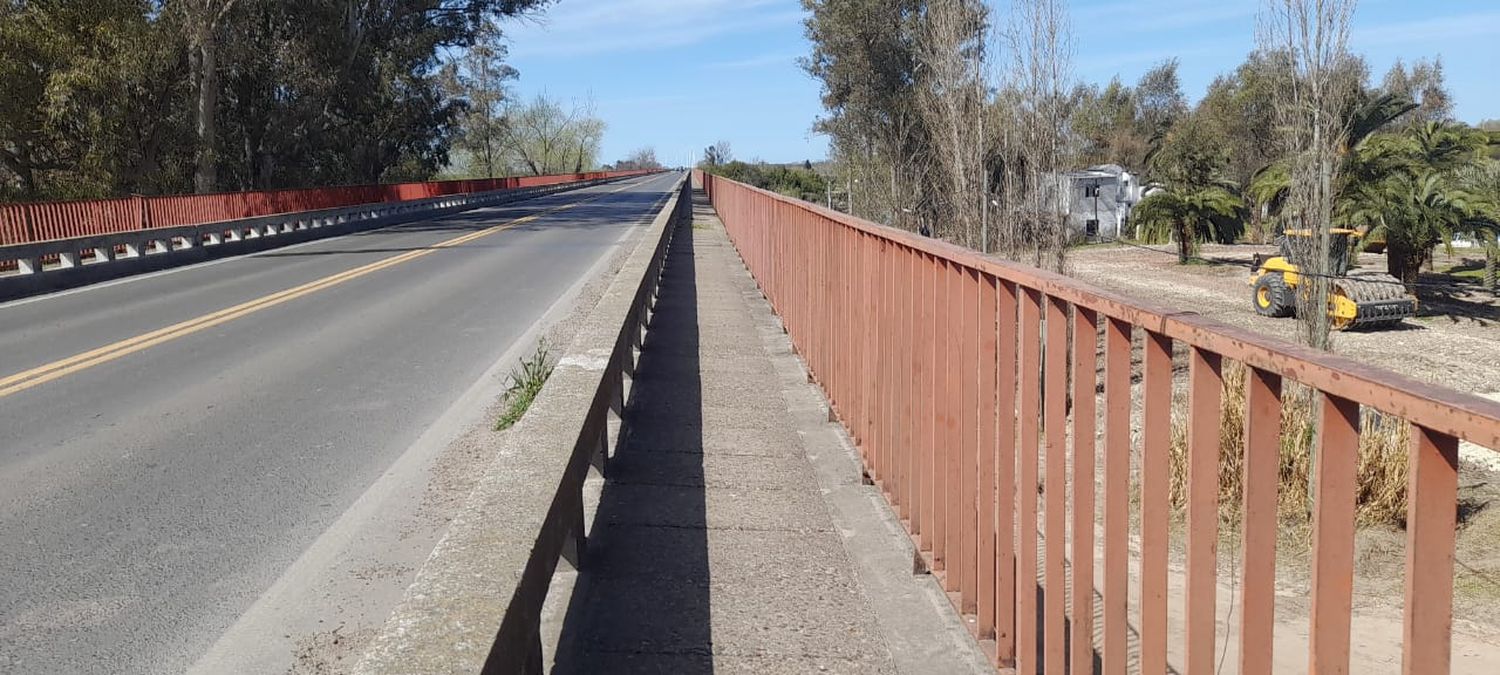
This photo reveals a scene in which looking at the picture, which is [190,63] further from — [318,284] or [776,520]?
[776,520]

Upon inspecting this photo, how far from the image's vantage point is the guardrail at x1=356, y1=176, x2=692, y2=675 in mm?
2564

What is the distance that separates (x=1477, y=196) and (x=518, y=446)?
27462mm

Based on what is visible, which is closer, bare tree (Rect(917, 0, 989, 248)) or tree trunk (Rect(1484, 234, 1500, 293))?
bare tree (Rect(917, 0, 989, 248))

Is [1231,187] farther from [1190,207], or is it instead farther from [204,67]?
[204,67]

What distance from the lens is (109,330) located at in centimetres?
1217

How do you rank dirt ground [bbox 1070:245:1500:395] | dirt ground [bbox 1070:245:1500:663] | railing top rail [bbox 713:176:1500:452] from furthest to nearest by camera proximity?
dirt ground [bbox 1070:245:1500:395] < dirt ground [bbox 1070:245:1500:663] < railing top rail [bbox 713:176:1500:452]

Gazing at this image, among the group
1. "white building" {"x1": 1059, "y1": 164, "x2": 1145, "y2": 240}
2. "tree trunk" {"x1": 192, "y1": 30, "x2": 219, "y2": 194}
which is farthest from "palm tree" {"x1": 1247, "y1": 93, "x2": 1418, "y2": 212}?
"tree trunk" {"x1": 192, "y1": 30, "x2": 219, "y2": 194}

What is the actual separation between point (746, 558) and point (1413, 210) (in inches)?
1010

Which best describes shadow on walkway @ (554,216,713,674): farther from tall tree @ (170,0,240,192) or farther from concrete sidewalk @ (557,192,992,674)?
tall tree @ (170,0,240,192)

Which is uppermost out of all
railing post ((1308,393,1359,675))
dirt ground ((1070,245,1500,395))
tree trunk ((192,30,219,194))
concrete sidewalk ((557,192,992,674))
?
tree trunk ((192,30,219,194))

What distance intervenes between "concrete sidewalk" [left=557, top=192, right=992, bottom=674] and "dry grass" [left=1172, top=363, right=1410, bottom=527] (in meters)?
2.71

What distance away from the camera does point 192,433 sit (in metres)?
7.35

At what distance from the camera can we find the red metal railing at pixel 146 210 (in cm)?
1920

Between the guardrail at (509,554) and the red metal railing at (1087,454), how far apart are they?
4.15ft
